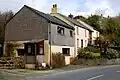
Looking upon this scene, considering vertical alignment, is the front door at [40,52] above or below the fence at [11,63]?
above

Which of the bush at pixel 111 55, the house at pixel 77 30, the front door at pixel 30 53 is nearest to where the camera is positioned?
the front door at pixel 30 53

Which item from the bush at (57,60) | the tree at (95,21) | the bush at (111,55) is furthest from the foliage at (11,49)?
the tree at (95,21)

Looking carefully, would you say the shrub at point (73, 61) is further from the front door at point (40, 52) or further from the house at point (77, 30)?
the front door at point (40, 52)

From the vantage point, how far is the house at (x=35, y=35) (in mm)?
35250

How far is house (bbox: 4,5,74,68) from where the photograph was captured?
35.2m

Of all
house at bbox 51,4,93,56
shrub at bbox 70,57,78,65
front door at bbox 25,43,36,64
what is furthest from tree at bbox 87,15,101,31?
front door at bbox 25,43,36,64

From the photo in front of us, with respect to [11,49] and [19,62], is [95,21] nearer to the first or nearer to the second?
[11,49]

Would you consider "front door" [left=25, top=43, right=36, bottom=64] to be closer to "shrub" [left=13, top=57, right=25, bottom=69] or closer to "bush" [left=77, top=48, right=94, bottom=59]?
"shrub" [left=13, top=57, right=25, bottom=69]

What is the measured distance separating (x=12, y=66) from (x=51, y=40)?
6850 millimetres

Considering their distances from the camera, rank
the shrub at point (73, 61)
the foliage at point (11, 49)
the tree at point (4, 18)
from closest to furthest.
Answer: the foliage at point (11, 49)
the shrub at point (73, 61)
the tree at point (4, 18)

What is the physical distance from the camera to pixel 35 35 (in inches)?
1491

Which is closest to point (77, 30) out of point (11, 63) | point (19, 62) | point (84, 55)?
point (84, 55)

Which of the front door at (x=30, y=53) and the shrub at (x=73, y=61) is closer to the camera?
the front door at (x=30, y=53)

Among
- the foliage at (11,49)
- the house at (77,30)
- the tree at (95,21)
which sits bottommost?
the foliage at (11,49)
